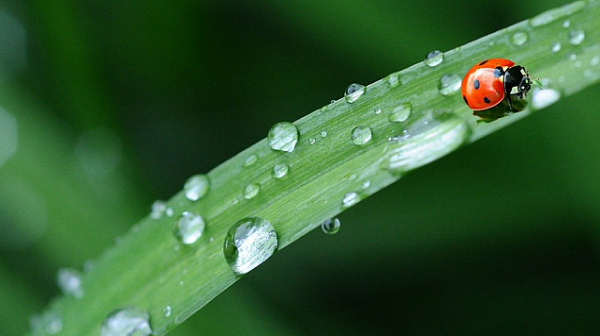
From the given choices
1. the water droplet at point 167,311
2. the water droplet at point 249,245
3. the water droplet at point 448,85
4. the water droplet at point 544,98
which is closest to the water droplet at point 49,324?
the water droplet at point 167,311

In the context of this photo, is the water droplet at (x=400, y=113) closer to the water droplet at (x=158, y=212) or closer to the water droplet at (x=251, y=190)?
the water droplet at (x=251, y=190)

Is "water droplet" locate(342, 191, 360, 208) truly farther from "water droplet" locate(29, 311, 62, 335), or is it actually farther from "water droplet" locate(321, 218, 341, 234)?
"water droplet" locate(29, 311, 62, 335)

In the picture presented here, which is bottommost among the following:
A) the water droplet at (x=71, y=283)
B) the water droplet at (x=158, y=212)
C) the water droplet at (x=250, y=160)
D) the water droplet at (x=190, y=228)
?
the water droplet at (x=190, y=228)

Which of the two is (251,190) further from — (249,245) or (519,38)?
(519,38)

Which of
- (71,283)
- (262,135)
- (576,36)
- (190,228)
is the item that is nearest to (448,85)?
(576,36)

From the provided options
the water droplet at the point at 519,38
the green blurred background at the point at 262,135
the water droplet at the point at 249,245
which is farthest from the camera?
the green blurred background at the point at 262,135

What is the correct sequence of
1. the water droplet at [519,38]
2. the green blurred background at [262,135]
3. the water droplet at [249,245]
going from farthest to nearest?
the green blurred background at [262,135] → the water droplet at [519,38] → the water droplet at [249,245]
